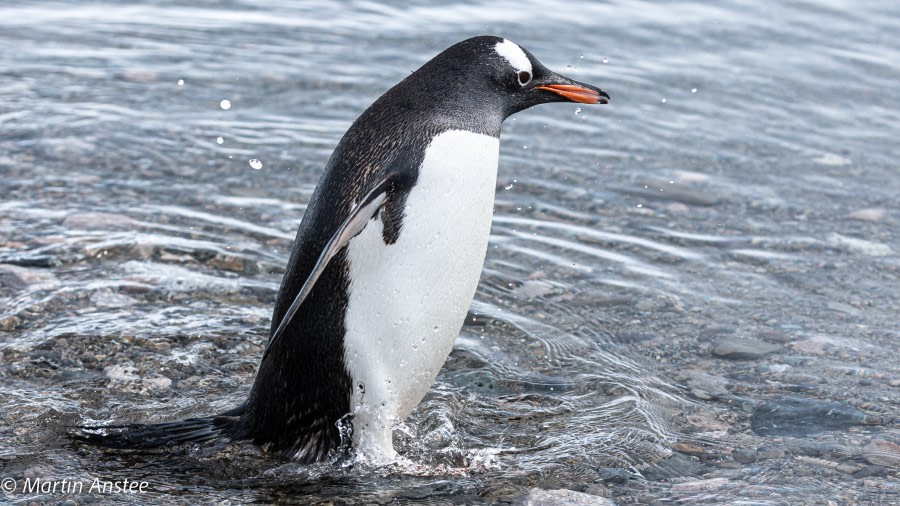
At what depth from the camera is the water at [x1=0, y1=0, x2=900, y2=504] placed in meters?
3.59

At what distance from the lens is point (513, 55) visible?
11.5ft

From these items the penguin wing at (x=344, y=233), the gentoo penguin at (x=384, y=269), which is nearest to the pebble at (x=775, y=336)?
the gentoo penguin at (x=384, y=269)

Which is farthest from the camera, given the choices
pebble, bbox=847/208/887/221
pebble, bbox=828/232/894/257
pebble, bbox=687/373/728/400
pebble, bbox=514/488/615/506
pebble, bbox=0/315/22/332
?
pebble, bbox=847/208/887/221

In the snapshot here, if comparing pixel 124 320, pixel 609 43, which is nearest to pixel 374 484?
pixel 124 320

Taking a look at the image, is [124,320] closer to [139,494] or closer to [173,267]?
[173,267]

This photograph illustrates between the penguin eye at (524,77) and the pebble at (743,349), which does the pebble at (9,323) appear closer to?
the penguin eye at (524,77)

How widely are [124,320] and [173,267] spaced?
0.57 meters

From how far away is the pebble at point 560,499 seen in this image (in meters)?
3.30

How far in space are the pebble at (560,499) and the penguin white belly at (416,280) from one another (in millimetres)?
468

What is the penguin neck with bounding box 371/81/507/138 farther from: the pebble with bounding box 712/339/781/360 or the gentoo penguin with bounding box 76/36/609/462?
the pebble with bounding box 712/339/781/360

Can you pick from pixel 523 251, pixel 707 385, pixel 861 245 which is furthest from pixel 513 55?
pixel 861 245

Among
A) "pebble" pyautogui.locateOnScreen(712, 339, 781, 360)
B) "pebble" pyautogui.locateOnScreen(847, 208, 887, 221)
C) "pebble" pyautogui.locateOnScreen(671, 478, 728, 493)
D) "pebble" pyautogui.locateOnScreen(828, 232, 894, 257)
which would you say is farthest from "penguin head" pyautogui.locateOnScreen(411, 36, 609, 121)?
"pebble" pyautogui.locateOnScreen(847, 208, 887, 221)

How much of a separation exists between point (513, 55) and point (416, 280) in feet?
2.47

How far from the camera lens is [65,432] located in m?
3.53
